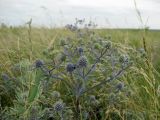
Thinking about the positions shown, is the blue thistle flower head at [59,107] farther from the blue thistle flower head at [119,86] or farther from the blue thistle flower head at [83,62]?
the blue thistle flower head at [119,86]

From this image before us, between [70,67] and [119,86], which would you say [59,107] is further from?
[119,86]

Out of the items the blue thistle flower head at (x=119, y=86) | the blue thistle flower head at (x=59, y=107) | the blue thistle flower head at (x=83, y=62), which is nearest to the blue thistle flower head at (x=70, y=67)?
the blue thistle flower head at (x=83, y=62)

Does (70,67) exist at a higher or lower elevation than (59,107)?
higher

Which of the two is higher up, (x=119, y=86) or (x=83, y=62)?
(x=83, y=62)

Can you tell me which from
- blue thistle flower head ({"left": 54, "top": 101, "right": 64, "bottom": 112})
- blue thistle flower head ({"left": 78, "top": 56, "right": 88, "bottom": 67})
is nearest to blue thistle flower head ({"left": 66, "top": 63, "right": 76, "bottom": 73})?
blue thistle flower head ({"left": 78, "top": 56, "right": 88, "bottom": 67})

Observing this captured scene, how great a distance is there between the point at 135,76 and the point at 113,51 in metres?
0.56

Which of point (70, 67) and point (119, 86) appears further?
point (119, 86)

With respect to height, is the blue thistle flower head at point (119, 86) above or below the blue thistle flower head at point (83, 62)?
below

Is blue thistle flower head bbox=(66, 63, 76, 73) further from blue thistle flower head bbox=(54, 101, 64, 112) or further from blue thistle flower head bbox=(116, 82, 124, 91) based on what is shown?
blue thistle flower head bbox=(116, 82, 124, 91)

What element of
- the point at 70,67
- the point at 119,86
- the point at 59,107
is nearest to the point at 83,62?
the point at 70,67

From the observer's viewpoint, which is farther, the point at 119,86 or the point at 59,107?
the point at 119,86

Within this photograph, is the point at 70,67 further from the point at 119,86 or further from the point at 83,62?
the point at 119,86

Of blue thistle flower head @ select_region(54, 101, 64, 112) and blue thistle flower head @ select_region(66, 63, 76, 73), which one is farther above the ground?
blue thistle flower head @ select_region(66, 63, 76, 73)

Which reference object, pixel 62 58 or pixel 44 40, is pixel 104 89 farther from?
pixel 44 40
